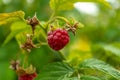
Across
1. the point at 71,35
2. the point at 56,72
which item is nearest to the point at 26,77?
the point at 56,72

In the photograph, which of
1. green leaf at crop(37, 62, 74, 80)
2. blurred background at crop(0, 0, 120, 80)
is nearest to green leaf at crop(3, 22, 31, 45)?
green leaf at crop(37, 62, 74, 80)

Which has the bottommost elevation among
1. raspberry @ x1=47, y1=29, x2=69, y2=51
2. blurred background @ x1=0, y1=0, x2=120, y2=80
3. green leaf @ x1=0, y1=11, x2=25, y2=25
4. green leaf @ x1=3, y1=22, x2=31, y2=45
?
raspberry @ x1=47, y1=29, x2=69, y2=51

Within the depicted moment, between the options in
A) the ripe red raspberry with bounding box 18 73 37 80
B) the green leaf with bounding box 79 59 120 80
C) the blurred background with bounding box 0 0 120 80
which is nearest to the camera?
the green leaf with bounding box 79 59 120 80

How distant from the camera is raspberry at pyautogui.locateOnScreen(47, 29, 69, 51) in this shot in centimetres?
147

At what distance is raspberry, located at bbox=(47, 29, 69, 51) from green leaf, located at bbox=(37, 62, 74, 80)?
86 millimetres

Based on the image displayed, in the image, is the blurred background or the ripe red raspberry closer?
the ripe red raspberry

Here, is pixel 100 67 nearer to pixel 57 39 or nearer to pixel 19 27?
pixel 57 39

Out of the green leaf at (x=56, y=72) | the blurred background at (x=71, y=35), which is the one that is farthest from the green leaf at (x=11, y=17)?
the blurred background at (x=71, y=35)

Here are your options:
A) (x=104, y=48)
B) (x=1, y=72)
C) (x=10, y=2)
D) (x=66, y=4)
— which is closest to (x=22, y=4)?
(x=10, y=2)

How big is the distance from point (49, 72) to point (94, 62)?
0.17 metres

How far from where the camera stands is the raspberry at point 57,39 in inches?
57.8

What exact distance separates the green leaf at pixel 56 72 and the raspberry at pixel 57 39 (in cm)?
9

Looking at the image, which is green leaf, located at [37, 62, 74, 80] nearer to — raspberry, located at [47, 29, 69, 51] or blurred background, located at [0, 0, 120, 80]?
raspberry, located at [47, 29, 69, 51]

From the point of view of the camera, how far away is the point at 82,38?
3848 millimetres
